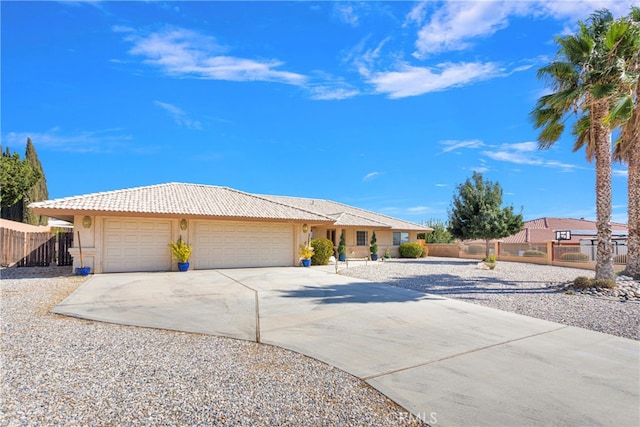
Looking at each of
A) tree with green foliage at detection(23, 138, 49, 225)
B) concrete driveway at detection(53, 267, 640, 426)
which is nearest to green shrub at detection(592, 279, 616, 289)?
concrete driveway at detection(53, 267, 640, 426)

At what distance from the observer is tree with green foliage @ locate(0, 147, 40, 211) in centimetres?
2422

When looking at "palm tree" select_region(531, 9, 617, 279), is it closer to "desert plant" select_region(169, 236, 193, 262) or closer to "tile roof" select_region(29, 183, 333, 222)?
"tile roof" select_region(29, 183, 333, 222)

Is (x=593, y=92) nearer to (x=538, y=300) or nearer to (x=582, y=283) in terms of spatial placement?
(x=582, y=283)

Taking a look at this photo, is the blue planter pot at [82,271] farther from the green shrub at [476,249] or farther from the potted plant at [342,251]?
the green shrub at [476,249]

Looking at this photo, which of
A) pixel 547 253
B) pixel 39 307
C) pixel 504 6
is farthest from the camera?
pixel 547 253

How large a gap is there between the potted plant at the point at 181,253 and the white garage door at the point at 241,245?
0.82 m

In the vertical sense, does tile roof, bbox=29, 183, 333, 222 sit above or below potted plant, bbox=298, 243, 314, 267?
above

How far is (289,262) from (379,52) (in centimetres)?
1113

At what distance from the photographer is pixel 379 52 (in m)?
13.2

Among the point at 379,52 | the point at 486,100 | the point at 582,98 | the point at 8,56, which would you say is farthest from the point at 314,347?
the point at 486,100

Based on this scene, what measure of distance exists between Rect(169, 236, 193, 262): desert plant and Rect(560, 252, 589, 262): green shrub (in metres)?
21.5

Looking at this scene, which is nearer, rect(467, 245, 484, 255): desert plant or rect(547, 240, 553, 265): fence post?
rect(547, 240, 553, 265): fence post

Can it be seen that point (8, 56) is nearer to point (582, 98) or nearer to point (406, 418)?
point (406, 418)

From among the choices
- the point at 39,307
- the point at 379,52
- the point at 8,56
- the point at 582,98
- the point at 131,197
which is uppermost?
the point at 379,52
